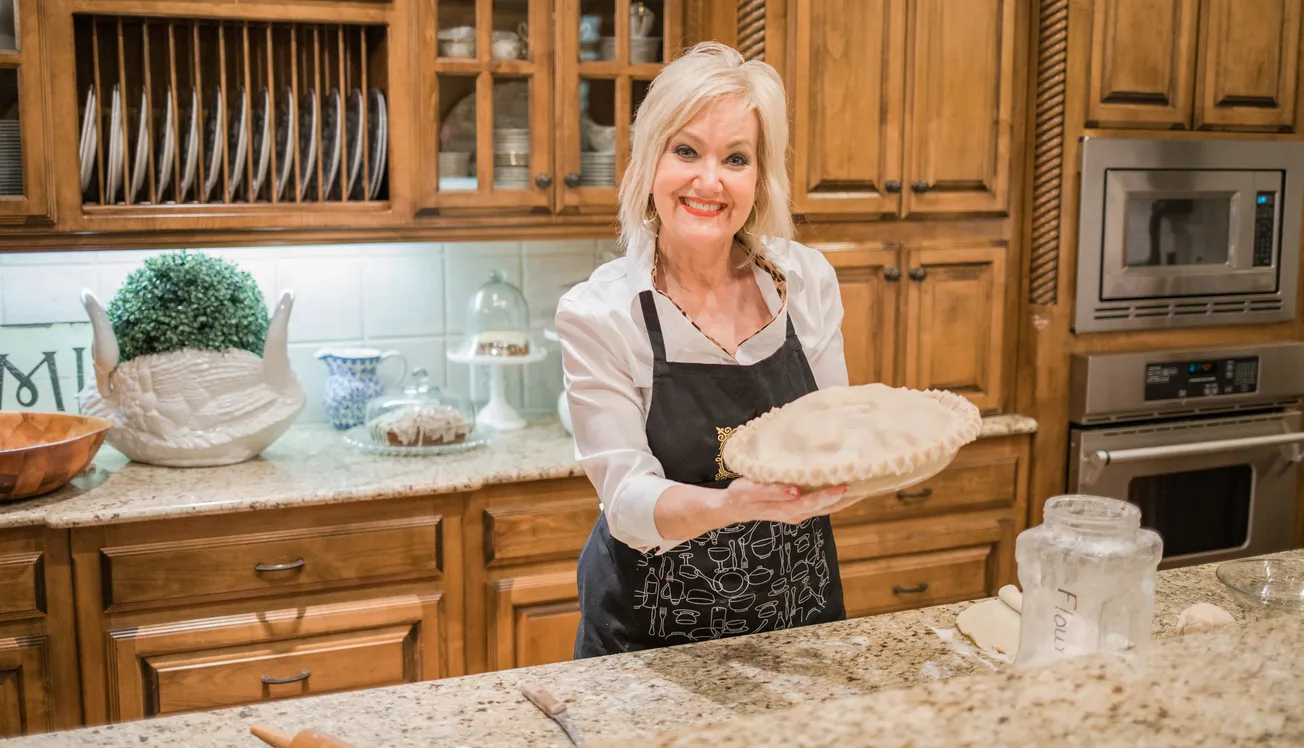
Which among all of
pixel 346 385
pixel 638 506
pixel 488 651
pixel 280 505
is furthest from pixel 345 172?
pixel 638 506

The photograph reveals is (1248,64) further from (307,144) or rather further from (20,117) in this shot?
(20,117)

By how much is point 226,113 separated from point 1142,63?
2298mm

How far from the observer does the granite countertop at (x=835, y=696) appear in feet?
2.53

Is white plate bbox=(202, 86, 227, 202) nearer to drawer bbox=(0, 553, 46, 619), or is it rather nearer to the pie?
the pie

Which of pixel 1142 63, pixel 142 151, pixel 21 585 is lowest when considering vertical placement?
pixel 21 585

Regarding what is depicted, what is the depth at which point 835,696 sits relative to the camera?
125 cm

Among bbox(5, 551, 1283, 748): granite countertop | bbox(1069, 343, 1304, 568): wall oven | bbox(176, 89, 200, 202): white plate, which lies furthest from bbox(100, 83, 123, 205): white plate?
bbox(1069, 343, 1304, 568): wall oven

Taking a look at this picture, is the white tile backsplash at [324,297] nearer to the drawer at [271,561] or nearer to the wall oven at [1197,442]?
the drawer at [271,561]

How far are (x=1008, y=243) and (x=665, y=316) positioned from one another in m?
1.62

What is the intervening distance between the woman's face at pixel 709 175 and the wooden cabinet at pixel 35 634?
1.47 m

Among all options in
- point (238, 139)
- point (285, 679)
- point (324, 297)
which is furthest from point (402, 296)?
point (285, 679)

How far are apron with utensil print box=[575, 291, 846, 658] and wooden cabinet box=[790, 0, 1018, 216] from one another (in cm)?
116

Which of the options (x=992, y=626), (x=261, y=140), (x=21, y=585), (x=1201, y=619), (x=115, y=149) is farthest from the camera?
(x=261, y=140)

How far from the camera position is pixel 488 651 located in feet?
8.38
